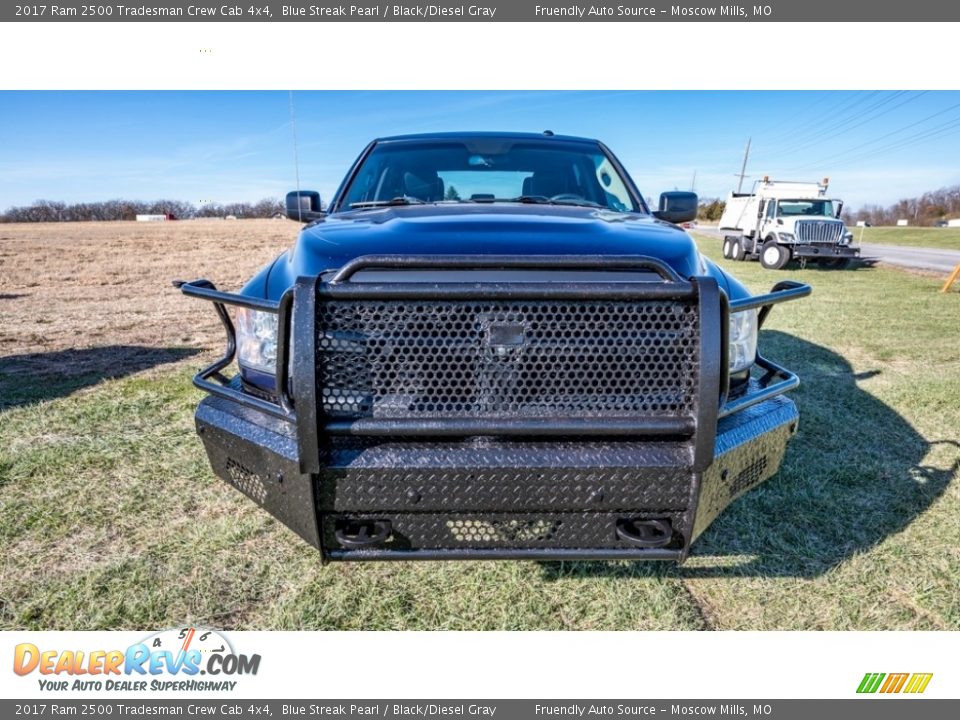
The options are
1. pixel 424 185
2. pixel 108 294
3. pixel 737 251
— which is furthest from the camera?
pixel 737 251

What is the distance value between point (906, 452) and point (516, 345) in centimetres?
353

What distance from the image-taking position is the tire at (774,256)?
65.4ft

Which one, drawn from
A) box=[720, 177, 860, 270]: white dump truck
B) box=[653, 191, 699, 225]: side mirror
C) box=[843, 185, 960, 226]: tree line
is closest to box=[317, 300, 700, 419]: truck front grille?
box=[653, 191, 699, 225]: side mirror

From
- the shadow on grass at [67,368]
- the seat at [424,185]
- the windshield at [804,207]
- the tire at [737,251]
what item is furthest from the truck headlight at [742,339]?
the tire at [737,251]

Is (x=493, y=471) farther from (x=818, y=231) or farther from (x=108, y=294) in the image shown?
(x=818, y=231)

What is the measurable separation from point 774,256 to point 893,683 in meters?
20.7

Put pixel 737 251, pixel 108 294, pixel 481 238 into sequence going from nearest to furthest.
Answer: pixel 481 238, pixel 108 294, pixel 737 251

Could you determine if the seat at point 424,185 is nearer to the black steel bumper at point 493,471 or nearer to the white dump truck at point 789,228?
the black steel bumper at point 493,471

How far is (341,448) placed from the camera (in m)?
1.88

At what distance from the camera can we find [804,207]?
21422mm

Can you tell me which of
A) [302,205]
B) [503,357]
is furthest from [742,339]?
[302,205]

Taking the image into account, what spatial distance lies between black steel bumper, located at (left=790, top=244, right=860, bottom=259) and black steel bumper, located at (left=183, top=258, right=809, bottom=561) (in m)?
20.1

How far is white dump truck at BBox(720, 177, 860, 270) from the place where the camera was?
64.2 ft

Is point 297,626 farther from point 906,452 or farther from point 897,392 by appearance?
point 897,392
